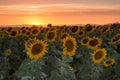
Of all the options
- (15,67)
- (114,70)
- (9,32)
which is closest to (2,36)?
(9,32)

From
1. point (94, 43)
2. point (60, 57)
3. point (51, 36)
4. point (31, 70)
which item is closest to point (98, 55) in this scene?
point (94, 43)

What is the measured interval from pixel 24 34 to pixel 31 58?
9.99m

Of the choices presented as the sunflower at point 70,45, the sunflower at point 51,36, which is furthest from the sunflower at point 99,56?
the sunflower at point 51,36

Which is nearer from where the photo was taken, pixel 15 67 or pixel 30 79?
pixel 30 79

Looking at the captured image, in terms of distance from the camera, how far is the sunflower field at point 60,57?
890cm

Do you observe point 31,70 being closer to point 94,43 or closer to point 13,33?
point 94,43

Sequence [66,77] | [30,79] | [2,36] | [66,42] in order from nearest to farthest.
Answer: [30,79] < [66,77] < [66,42] < [2,36]

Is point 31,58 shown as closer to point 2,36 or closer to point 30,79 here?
point 30,79

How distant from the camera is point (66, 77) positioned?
9.24 metres

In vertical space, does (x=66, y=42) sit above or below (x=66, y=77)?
above

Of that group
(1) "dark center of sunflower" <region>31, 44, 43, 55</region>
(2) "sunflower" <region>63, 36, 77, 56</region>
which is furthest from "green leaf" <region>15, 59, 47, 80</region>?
(2) "sunflower" <region>63, 36, 77, 56</region>

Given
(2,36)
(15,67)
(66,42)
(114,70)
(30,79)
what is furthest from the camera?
(2,36)

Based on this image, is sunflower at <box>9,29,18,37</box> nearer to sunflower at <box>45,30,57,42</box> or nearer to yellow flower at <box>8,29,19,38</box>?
yellow flower at <box>8,29,19,38</box>

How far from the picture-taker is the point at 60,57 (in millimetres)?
12508
